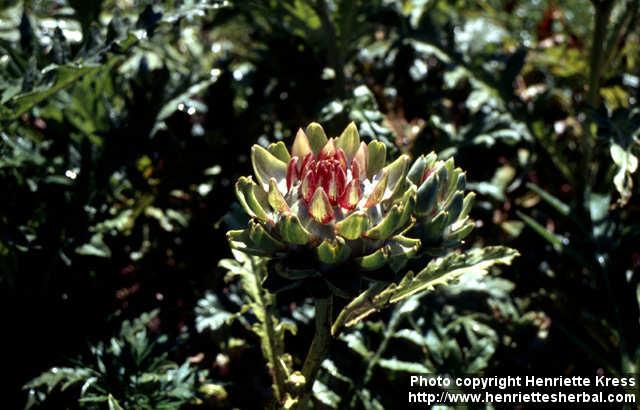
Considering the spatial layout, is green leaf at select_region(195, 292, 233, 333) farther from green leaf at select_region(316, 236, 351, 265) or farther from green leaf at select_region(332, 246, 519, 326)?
green leaf at select_region(316, 236, 351, 265)

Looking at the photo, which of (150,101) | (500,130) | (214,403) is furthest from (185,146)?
(500,130)

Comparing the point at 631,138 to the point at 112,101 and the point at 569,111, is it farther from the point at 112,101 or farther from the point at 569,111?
the point at 112,101

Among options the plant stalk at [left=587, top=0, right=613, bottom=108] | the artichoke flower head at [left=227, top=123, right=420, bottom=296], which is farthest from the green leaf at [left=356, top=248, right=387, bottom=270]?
the plant stalk at [left=587, top=0, right=613, bottom=108]

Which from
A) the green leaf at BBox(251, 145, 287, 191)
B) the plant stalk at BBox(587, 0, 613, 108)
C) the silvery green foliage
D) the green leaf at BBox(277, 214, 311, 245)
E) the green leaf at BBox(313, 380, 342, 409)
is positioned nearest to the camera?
the green leaf at BBox(277, 214, 311, 245)

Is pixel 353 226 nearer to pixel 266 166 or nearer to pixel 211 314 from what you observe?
pixel 266 166

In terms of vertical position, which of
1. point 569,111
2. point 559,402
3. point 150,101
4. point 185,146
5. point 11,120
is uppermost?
point 11,120

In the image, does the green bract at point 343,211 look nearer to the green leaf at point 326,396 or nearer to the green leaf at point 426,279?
the green leaf at point 426,279

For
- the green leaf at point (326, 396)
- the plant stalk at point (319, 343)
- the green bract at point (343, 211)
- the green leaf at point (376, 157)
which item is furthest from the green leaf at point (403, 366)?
the green leaf at point (376, 157)
